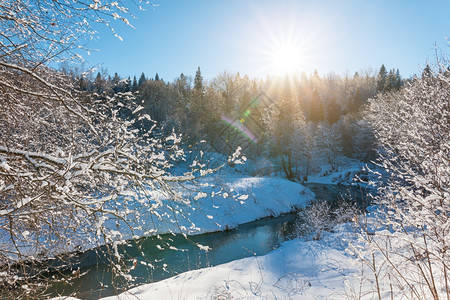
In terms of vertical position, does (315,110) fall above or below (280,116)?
above

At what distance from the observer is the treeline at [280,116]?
111 feet

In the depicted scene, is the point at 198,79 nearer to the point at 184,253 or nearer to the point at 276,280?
the point at 184,253

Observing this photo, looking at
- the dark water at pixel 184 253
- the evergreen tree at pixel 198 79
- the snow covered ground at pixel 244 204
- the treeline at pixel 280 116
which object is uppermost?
the evergreen tree at pixel 198 79

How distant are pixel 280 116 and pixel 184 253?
26.5 m

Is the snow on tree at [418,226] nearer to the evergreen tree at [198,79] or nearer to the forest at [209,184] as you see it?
the forest at [209,184]

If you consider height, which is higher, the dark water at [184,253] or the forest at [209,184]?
the forest at [209,184]

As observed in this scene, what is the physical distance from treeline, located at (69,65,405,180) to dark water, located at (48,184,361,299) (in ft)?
24.2

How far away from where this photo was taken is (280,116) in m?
34.8

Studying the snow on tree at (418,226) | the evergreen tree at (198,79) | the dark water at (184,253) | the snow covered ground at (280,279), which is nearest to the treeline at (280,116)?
the evergreen tree at (198,79)

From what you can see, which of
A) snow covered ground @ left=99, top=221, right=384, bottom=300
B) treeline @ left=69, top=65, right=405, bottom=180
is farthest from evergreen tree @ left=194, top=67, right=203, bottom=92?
snow covered ground @ left=99, top=221, right=384, bottom=300

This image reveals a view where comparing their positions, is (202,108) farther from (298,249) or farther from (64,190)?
(64,190)

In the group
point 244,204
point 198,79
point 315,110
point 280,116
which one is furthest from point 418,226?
point 198,79

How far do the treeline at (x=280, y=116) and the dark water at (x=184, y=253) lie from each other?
739 centimetres

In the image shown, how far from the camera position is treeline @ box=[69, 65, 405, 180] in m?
33.8
